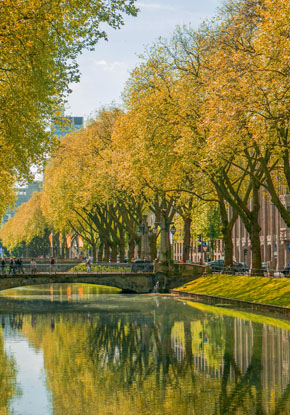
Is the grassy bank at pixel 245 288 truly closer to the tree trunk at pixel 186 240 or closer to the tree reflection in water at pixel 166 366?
the tree trunk at pixel 186 240

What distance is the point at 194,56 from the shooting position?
160 ft

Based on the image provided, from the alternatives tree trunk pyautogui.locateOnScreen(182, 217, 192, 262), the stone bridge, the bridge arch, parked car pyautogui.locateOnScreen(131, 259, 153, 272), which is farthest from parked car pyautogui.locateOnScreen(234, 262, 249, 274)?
parked car pyautogui.locateOnScreen(131, 259, 153, 272)

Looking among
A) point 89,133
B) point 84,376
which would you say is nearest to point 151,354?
point 84,376

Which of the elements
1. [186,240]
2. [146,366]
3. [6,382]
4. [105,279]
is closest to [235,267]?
[186,240]

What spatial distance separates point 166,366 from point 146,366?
511 millimetres

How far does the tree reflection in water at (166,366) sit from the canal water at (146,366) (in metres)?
0.02

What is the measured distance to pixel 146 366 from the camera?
18.4 m

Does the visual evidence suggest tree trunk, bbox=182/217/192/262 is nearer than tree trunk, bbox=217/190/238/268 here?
No

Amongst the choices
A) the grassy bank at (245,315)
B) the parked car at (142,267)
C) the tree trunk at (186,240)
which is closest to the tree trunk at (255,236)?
the grassy bank at (245,315)

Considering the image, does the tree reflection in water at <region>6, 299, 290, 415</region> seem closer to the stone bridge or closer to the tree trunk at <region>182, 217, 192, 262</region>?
the stone bridge

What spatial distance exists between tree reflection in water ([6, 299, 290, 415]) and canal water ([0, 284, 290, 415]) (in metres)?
0.02

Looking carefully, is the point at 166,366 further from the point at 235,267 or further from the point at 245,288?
the point at 235,267

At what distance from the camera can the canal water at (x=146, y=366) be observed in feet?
44.2

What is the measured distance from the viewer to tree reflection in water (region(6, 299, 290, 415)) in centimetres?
1348
